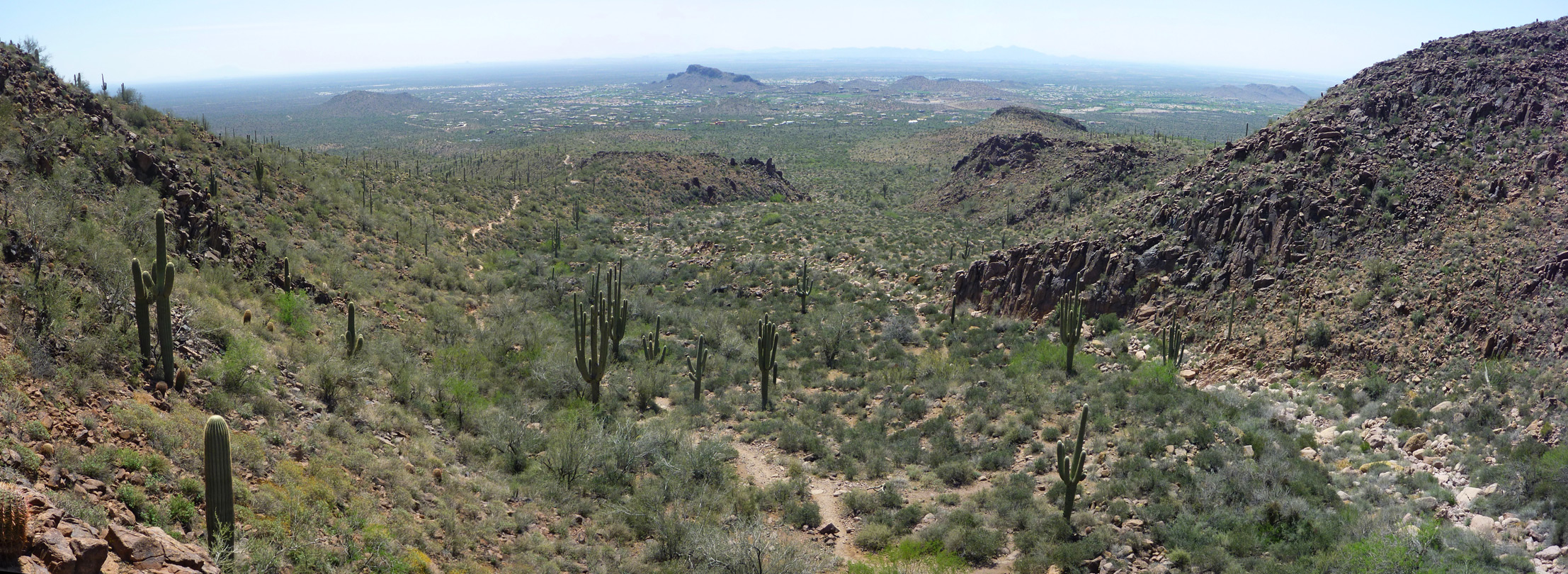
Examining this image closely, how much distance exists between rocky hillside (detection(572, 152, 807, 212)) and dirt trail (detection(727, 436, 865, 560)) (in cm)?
3468

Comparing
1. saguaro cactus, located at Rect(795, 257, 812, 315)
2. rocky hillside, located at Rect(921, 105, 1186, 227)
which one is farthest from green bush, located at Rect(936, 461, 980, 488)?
rocky hillside, located at Rect(921, 105, 1186, 227)

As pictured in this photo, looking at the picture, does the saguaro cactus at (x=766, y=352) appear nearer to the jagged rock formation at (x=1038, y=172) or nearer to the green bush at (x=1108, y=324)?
the green bush at (x=1108, y=324)

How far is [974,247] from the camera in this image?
3341 centimetres

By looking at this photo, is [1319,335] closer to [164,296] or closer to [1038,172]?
[164,296]

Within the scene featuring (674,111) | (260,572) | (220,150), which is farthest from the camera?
(674,111)

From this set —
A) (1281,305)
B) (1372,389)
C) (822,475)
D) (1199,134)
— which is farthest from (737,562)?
(1199,134)

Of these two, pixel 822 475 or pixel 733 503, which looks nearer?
pixel 733 503

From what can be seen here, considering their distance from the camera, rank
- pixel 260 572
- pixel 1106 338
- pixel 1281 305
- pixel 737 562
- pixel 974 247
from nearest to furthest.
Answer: pixel 260 572 < pixel 737 562 < pixel 1281 305 < pixel 1106 338 < pixel 974 247

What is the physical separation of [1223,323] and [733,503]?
13815 mm

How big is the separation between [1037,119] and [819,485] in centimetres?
7742

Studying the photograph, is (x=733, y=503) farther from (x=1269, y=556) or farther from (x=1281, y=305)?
(x=1281, y=305)

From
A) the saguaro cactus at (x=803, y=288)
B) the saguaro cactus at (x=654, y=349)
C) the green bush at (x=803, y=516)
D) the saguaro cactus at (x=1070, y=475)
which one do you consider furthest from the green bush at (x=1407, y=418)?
the saguaro cactus at (x=803, y=288)

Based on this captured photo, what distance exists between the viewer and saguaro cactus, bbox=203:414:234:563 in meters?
7.03

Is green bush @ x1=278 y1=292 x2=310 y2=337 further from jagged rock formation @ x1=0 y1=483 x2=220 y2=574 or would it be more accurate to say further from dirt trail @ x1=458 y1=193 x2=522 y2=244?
dirt trail @ x1=458 y1=193 x2=522 y2=244
